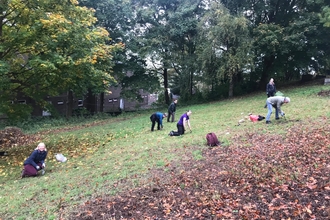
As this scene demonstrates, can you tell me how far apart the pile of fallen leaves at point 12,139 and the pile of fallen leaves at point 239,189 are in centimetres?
1334

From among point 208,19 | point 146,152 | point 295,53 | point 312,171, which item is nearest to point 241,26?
point 208,19

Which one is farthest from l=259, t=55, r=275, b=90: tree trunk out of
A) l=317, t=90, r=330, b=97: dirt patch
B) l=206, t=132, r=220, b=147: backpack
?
l=206, t=132, r=220, b=147: backpack

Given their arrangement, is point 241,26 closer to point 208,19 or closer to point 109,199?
point 208,19

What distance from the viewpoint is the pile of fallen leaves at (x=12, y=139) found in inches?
701

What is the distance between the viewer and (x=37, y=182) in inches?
364

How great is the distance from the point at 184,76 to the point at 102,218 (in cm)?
2528

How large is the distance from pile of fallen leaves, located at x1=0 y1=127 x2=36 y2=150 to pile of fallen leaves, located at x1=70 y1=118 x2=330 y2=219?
43.8 feet

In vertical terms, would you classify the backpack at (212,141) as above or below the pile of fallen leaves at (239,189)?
above

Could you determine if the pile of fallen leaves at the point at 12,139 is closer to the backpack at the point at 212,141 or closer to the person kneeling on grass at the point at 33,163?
the person kneeling on grass at the point at 33,163

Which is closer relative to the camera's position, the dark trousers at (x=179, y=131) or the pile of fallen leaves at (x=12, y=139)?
the dark trousers at (x=179, y=131)

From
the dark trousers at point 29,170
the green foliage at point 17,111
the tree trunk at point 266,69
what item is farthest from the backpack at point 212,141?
the tree trunk at point 266,69

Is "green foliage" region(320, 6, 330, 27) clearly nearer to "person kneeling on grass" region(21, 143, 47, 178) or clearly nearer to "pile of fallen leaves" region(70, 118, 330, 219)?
"pile of fallen leaves" region(70, 118, 330, 219)

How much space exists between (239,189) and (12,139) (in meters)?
17.6

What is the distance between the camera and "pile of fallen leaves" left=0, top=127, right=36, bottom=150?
58.4 ft
